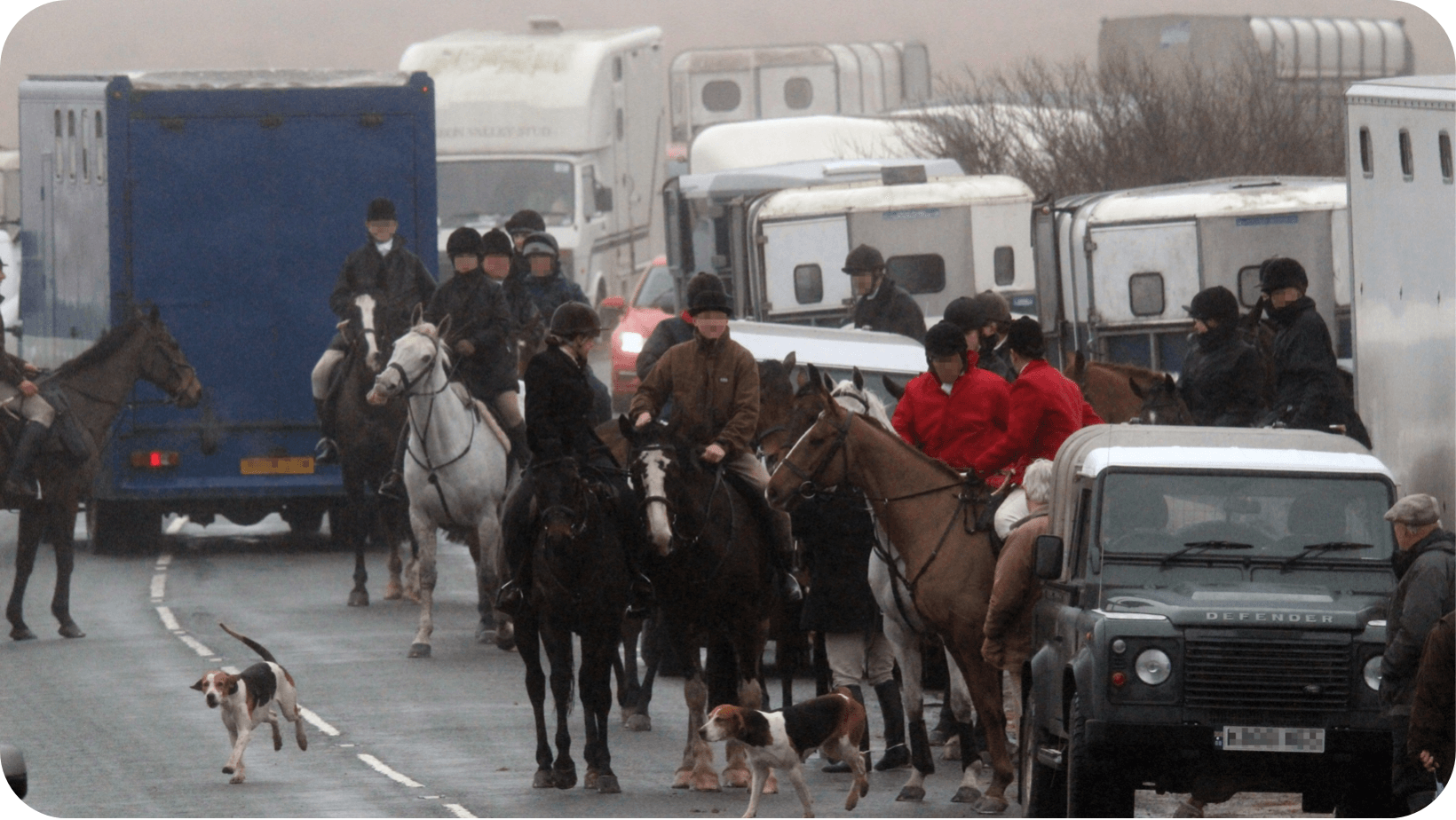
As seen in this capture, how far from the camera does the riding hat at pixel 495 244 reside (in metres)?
19.0

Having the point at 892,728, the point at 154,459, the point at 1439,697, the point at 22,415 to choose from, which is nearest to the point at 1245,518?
the point at 1439,697

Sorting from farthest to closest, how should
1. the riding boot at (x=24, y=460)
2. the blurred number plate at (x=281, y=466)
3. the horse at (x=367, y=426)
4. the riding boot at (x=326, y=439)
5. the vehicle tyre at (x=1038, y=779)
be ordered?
the blurred number plate at (x=281, y=466), the riding boot at (x=326, y=439), the horse at (x=367, y=426), the riding boot at (x=24, y=460), the vehicle tyre at (x=1038, y=779)

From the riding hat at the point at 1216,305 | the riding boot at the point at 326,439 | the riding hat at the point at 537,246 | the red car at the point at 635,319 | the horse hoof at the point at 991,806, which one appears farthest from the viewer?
the red car at the point at 635,319

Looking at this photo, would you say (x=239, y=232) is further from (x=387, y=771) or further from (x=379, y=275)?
(x=387, y=771)

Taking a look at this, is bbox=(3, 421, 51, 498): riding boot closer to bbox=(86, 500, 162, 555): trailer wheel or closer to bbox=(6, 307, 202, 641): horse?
bbox=(6, 307, 202, 641): horse

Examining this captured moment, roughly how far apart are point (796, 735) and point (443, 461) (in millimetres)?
7323

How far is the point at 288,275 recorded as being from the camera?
23.5m

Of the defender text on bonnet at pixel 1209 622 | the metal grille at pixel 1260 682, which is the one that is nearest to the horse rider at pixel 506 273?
the defender text on bonnet at pixel 1209 622

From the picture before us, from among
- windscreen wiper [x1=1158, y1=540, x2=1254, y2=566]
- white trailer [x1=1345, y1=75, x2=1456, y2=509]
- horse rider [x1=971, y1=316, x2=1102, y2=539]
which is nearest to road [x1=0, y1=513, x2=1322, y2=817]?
horse rider [x1=971, y1=316, x2=1102, y2=539]

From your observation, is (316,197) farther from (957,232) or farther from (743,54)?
(743,54)

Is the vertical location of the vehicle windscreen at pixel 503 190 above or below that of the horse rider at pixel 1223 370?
above

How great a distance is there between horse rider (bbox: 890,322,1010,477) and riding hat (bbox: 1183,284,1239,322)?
11.8ft

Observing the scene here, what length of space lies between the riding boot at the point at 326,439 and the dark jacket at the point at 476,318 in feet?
9.38

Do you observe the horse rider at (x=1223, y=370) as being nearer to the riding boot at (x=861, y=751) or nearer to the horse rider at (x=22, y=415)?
the riding boot at (x=861, y=751)
